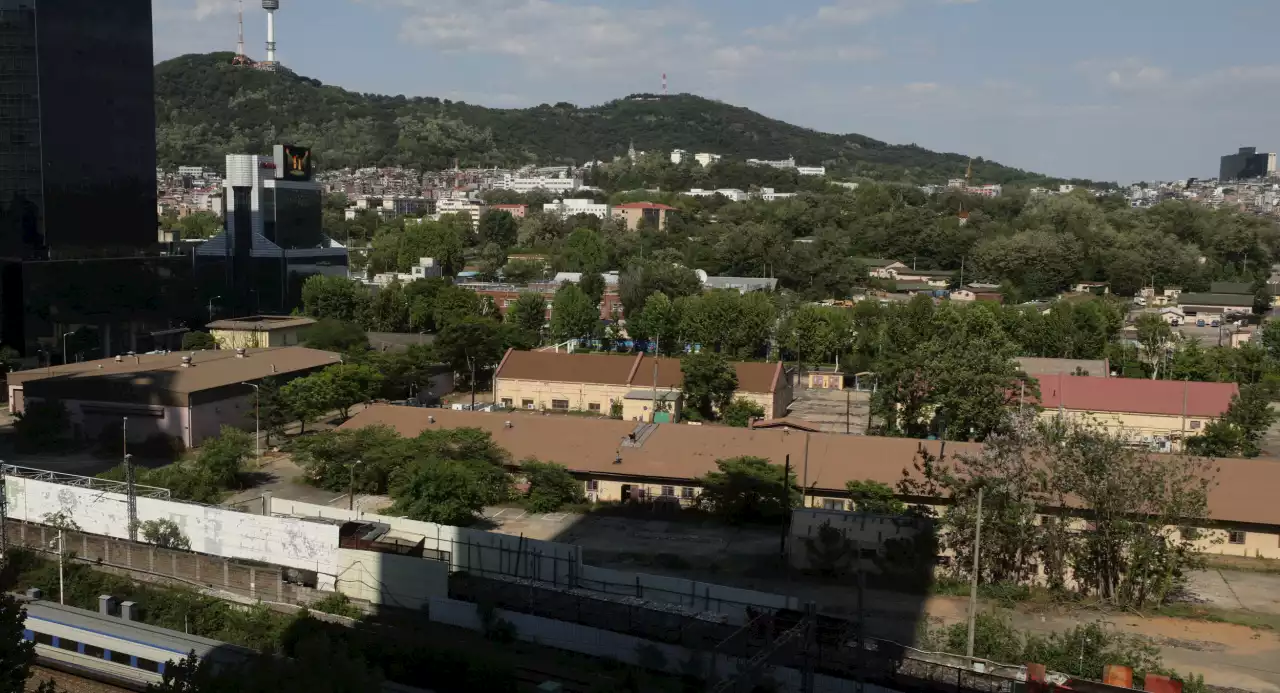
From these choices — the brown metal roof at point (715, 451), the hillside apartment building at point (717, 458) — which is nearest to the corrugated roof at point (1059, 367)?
the brown metal roof at point (715, 451)

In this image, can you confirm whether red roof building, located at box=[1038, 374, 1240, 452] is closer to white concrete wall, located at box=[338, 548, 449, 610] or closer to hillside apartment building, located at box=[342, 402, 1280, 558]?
hillside apartment building, located at box=[342, 402, 1280, 558]

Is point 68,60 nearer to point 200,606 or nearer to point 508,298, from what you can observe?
point 508,298

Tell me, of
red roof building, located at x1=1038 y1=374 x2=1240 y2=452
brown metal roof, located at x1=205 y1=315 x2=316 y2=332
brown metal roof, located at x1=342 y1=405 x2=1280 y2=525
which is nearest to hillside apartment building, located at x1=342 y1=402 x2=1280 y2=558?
brown metal roof, located at x1=342 y1=405 x2=1280 y2=525

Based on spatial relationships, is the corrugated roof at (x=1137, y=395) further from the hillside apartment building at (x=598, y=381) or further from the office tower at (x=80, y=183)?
the office tower at (x=80, y=183)

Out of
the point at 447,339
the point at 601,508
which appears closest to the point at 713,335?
the point at 447,339

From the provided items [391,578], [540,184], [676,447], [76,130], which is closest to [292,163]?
[76,130]
